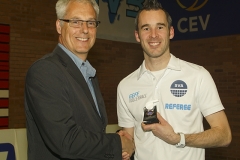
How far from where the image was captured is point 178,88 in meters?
2.60

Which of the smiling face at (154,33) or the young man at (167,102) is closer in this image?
the young man at (167,102)

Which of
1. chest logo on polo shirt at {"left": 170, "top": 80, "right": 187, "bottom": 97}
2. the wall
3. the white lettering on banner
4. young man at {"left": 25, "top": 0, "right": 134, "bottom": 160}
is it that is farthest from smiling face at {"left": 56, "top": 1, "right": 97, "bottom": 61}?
the white lettering on banner

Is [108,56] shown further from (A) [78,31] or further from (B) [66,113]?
(B) [66,113]

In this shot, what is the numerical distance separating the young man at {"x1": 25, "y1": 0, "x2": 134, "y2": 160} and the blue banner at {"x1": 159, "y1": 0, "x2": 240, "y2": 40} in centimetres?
663

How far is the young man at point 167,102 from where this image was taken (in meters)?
A: 2.44

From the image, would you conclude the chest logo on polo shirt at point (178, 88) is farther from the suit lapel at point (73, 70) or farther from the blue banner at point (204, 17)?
the blue banner at point (204, 17)

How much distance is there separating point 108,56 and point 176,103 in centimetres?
657

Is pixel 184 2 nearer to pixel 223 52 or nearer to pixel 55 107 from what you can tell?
pixel 223 52

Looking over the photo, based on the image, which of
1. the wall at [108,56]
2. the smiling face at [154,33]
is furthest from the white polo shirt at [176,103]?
the wall at [108,56]

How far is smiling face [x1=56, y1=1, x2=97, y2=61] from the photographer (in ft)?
7.82

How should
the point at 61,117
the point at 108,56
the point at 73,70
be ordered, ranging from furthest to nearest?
the point at 108,56
the point at 73,70
the point at 61,117

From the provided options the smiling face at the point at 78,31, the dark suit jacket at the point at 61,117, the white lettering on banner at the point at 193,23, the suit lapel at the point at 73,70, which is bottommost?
the dark suit jacket at the point at 61,117

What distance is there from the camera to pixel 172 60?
2.74 m

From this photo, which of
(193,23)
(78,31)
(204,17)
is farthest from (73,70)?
(193,23)
